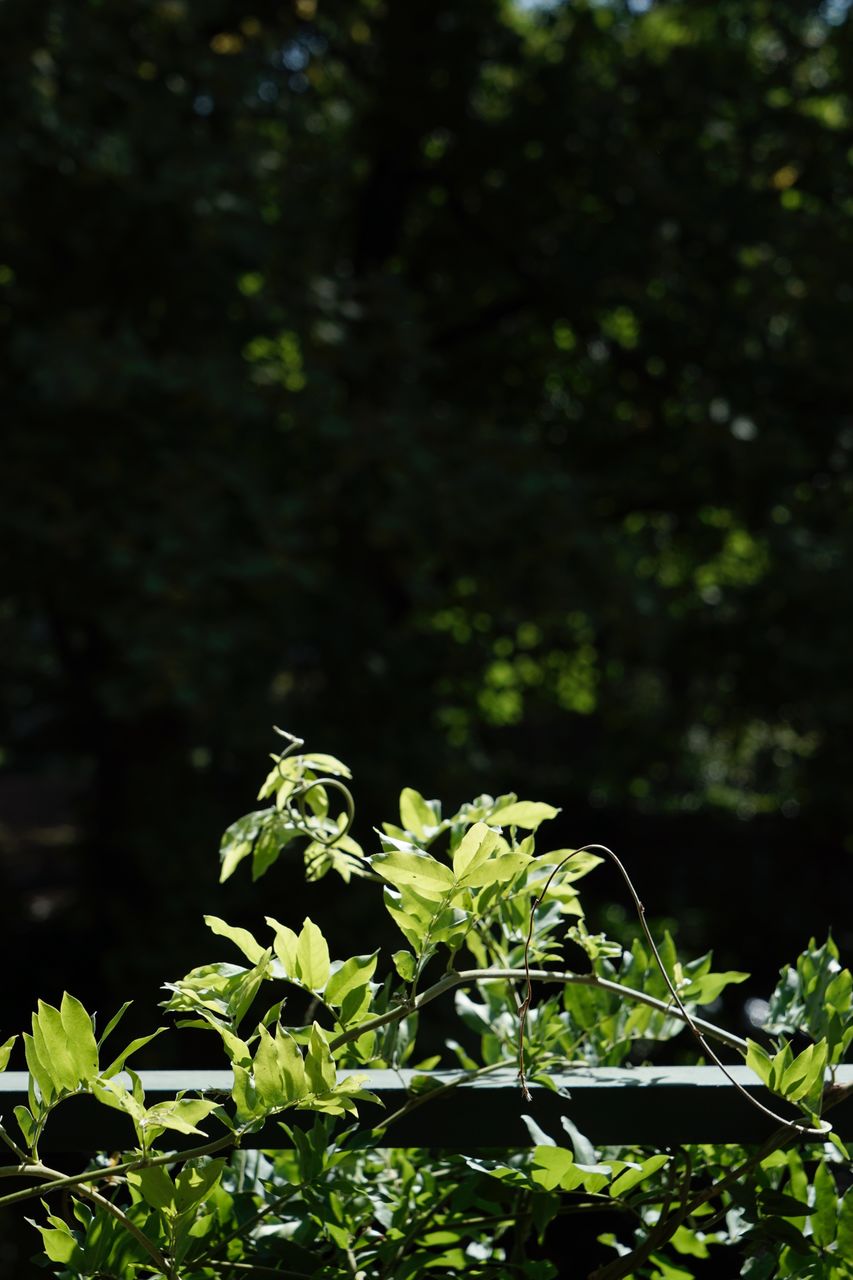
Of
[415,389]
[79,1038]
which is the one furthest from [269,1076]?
[415,389]

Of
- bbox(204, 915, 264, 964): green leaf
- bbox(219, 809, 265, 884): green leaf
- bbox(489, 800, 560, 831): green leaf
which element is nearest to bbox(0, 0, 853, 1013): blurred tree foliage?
bbox(219, 809, 265, 884): green leaf

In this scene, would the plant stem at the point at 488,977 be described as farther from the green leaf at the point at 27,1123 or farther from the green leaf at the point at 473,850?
the green leaf at the point at 27,1123

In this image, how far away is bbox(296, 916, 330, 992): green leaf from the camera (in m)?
0.86

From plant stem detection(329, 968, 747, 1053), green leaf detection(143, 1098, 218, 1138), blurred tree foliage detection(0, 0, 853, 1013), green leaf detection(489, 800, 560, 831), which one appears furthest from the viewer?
blurred tree foliage detection(0, 0, 853, 1013)

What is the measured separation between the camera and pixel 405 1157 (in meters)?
1.13

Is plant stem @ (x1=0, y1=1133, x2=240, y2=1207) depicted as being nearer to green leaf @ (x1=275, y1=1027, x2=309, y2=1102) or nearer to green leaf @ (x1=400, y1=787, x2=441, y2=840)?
green leaf @ (x1=275, y1=1027, x2=309, y2=1102)

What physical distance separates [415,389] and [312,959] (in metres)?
4.79

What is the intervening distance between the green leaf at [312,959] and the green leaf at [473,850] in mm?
105

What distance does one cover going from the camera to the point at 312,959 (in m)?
0.87

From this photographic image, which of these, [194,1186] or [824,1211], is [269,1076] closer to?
[194,1186]

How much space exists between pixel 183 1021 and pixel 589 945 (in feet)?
1.05

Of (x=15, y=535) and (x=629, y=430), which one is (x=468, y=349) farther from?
(x=15, y=535)

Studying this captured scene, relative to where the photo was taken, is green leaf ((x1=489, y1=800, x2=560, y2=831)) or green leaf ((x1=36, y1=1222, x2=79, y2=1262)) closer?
green leaf ((x1=36, y1=1222, x2=79, y2=1262))

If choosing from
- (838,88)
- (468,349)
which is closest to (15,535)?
(468,349)
